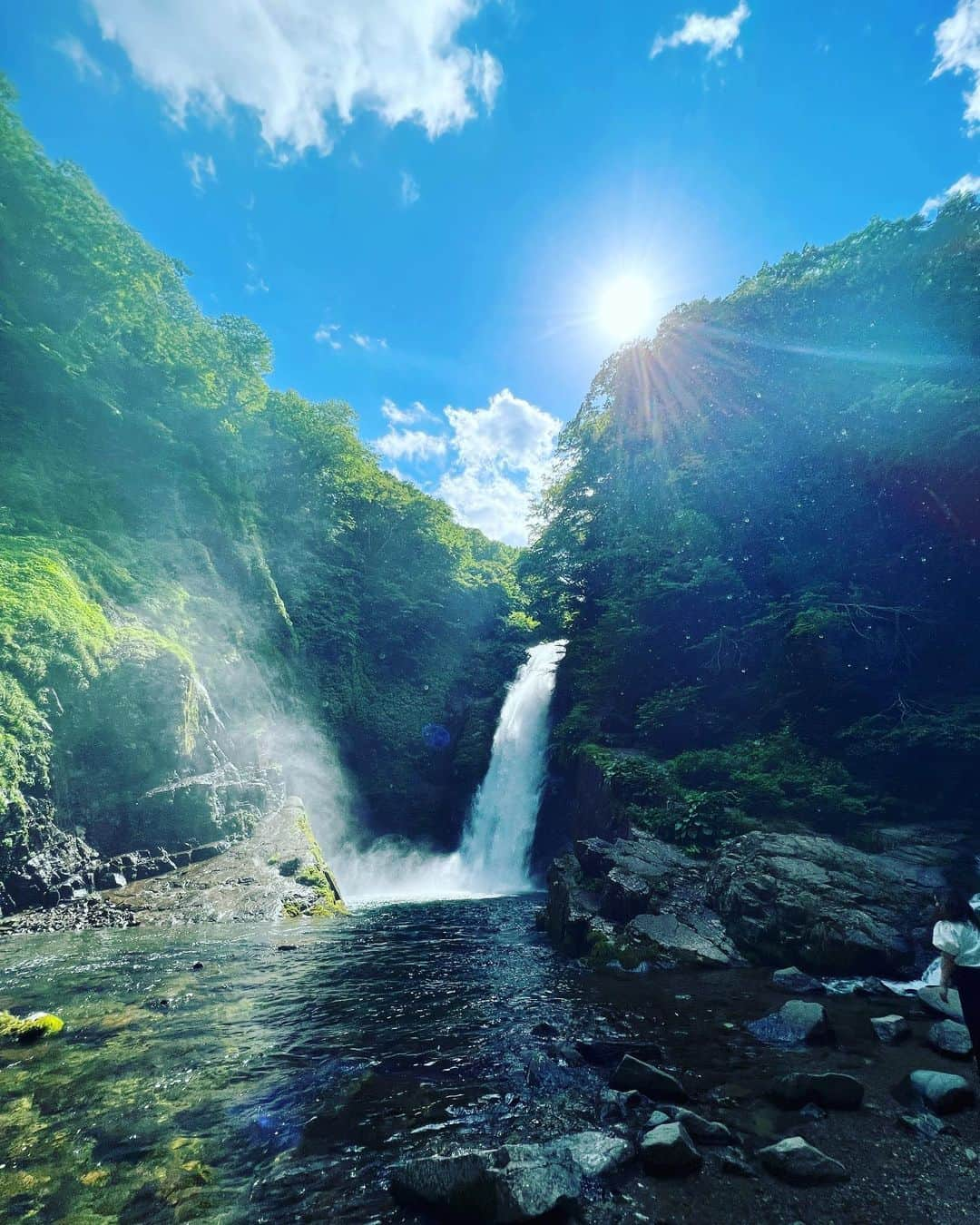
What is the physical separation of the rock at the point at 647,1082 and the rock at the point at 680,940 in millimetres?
5190

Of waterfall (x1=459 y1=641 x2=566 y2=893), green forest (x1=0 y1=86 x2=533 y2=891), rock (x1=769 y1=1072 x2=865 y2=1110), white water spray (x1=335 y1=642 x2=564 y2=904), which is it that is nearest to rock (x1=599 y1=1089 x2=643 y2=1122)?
rock (x1=769 y1=1072 x2=865 y2=1110)

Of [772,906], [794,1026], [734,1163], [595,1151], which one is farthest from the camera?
[772,906]

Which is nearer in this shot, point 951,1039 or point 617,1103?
point 617,1103

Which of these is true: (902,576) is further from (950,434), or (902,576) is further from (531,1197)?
(531,1197)

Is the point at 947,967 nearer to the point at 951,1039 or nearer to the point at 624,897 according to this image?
the point at 951,1039

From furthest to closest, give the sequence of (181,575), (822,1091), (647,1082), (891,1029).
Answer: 1. (181,575)
2. (891,1029)
3. (647,1082)
4. (822,1091)

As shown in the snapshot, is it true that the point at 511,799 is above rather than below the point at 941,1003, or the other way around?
below

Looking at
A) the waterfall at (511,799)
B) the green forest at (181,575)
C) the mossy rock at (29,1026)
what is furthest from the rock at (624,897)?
the waterfall at (511,799)

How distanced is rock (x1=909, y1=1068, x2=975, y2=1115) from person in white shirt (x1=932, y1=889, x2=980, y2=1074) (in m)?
0.56

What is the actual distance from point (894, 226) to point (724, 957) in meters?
26.9

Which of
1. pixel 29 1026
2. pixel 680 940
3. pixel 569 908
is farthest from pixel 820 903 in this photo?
pixel 29 1026

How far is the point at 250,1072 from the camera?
556 cm

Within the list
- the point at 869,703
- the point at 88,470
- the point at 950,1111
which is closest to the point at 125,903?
the point at 950,1111

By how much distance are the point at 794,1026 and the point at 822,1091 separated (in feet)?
6.55
